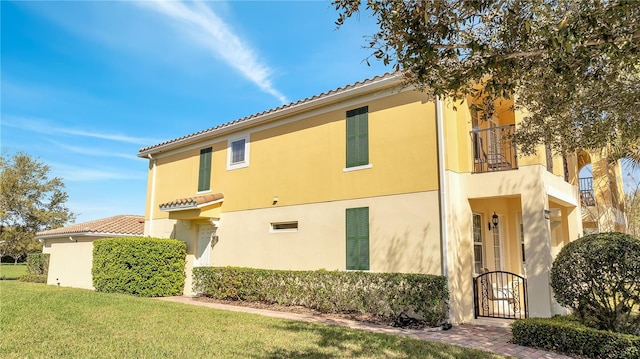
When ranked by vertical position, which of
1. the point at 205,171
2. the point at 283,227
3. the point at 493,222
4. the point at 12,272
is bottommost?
the point at 12,272

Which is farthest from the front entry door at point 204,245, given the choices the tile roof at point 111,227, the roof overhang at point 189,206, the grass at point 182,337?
the tile roof at point 111,227

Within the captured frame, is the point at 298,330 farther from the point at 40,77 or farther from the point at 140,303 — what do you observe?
the point at 40,77

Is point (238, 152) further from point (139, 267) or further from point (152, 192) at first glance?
point (152, 192)

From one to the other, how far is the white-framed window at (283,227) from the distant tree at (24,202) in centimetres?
3685

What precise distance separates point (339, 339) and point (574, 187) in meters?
11.4

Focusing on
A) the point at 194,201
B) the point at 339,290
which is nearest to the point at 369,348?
the point at 339,290

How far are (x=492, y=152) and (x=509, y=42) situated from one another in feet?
28.1

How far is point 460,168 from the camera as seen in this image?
11.9 metres

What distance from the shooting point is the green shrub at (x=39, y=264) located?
2556 centimetres

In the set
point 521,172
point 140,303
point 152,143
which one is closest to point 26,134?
point 152,143

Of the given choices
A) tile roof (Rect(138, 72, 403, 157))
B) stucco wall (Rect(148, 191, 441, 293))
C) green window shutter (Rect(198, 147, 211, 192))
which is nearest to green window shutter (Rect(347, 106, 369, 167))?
tile roof (Rect(138, 72, 403, 157))

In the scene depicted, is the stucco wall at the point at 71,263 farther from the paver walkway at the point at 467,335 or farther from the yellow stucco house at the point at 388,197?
the paver walkway at the point at 467,335

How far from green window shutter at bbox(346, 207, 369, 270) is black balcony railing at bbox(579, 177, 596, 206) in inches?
561

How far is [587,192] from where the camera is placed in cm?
2200
